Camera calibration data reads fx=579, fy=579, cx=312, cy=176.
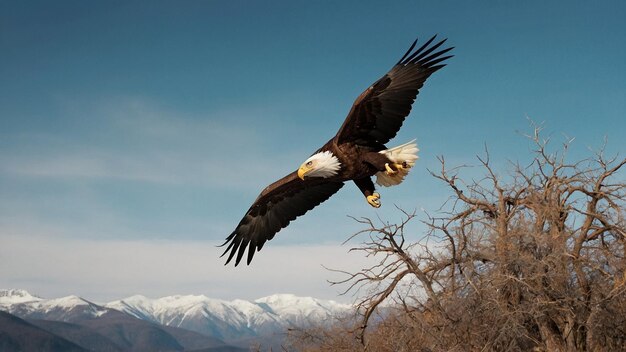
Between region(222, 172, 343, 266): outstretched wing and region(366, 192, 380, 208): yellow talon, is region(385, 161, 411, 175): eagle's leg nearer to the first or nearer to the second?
region(366, 192, 380, 208): yellow talon

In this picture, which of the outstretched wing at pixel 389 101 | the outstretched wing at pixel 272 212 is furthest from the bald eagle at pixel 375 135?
the outstretched wing at pixel 272 212

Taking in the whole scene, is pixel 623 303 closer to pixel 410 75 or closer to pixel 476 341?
pixel 476 341

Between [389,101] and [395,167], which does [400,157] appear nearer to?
[395,167]

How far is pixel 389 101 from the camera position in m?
7.89

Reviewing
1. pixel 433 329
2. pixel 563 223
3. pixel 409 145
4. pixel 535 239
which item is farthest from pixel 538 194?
pixel 409 145

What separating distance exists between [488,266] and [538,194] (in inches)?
89.2

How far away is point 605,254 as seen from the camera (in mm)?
9164

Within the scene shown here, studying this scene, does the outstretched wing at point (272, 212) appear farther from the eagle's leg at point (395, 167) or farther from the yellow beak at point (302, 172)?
the eagle's leg at point (395, 167)

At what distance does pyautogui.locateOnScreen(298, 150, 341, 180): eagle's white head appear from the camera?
24.9 ft

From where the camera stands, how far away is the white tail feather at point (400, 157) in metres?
7.07

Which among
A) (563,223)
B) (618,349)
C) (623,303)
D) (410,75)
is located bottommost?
(618,349)

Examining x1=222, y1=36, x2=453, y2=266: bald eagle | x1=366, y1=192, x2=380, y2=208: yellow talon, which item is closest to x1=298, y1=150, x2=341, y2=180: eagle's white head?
x1=222, y1=36, x2=453, y2=266: bald eagle

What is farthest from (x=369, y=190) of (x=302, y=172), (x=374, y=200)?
(x=302, y=172)

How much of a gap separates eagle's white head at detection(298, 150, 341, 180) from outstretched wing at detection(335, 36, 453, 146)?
1.00ft
